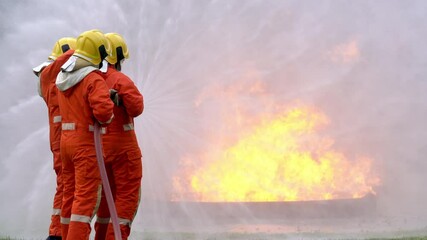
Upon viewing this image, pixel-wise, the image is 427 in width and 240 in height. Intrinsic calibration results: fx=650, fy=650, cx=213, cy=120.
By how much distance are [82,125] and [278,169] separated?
4356 millimetres

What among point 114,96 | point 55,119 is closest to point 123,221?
point 114,96

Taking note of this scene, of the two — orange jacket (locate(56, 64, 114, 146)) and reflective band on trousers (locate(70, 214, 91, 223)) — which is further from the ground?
orange jacket (locate(56, 64, 114, 146))

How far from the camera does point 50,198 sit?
9.08 m

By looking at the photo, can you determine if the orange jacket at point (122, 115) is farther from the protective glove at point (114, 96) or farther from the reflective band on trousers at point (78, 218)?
the reflective band on trousers at point (78, 218)

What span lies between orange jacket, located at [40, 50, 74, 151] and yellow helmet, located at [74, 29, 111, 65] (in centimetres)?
68

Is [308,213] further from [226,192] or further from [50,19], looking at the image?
[50,19]

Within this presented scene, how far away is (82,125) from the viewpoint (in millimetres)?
5598

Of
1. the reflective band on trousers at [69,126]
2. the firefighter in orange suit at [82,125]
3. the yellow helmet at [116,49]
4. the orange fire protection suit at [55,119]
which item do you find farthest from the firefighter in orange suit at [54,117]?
the reflective band on trousers at [69,126]

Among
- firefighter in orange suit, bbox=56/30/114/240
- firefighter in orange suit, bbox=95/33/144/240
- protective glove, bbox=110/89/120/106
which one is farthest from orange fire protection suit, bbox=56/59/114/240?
firefighter in orange suit, bbox=95/33/144/240

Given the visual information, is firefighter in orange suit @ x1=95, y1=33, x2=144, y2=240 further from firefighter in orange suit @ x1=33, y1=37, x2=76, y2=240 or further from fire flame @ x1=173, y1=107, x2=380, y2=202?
fire flame @ x1=173, y1=107, x2=380, y2=202

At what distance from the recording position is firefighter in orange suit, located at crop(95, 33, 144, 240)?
19.8 feet

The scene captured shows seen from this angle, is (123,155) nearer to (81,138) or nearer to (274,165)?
(81,138)

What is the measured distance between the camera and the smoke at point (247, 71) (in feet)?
33.1

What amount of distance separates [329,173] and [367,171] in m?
0.84
